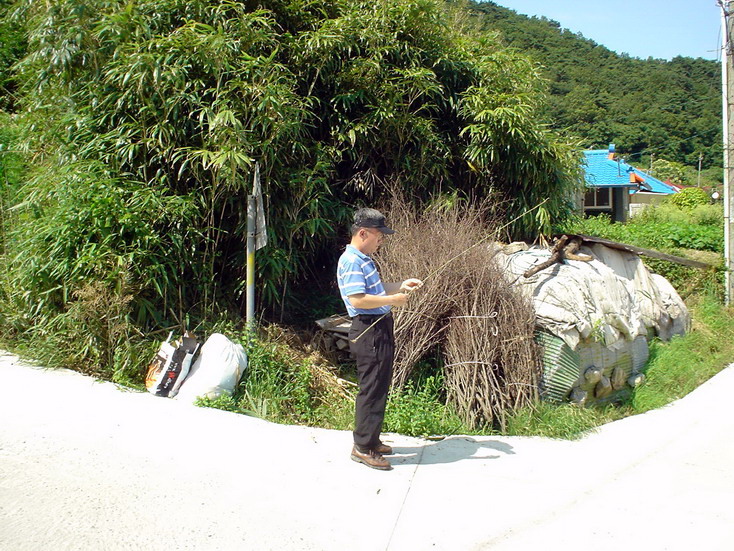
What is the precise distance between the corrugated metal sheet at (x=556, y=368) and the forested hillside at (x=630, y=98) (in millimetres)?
38923

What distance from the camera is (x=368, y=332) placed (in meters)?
4.24

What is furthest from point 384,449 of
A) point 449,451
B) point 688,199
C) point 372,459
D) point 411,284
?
point 688,199

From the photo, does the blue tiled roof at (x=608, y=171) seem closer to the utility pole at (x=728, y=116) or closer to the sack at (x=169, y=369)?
the utility pole at (x=728, y=116)

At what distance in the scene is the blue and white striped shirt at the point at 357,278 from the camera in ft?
13.8

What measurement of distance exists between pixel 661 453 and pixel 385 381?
2.56 metres

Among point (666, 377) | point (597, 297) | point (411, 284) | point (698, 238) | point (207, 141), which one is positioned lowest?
point (666, 377)

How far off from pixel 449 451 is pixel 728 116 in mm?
9977

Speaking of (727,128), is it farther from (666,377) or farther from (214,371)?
(214,371)

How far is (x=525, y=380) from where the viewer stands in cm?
587

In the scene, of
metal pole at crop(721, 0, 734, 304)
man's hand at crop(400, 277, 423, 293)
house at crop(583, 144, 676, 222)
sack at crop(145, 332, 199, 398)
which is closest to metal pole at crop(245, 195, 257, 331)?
sack at crop(145, 332, 199, 398)

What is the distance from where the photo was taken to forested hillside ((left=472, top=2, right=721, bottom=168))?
4459 centimetres

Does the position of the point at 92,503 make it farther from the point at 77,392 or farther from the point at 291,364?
the point at 291,364

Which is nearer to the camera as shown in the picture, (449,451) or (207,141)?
(449,451)

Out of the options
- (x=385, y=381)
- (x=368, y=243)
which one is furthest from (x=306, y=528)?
(x=368, y=243)
